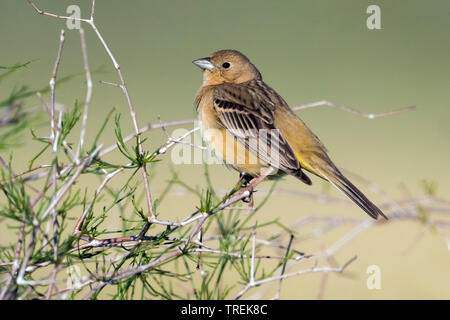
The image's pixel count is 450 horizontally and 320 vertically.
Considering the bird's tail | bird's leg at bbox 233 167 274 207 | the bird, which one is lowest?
the bird's tail

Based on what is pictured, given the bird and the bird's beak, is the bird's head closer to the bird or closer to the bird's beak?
the bird's beak

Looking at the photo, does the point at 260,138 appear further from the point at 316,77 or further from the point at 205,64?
the point at 316,77

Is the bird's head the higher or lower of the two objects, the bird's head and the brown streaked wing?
the higher

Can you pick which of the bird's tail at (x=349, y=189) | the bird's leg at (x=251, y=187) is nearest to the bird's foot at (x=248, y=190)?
the bird's leg at (x=251, y=187)

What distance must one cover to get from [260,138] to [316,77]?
926 cm

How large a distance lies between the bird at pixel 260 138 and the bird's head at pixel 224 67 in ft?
0.60

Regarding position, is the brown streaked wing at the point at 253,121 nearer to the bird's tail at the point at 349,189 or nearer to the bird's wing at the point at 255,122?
the bird's wing at the point at 255,122

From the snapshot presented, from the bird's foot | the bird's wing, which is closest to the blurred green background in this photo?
the bird's wing

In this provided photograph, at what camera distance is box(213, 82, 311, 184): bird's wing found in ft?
14.1

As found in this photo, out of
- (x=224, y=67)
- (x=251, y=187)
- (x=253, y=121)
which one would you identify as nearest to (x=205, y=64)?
(x=224, y=67)

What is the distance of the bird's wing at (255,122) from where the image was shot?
4301 millimetres

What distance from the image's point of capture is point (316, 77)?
1352 centimetres

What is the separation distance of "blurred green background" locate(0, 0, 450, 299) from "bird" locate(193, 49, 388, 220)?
1.61 metres

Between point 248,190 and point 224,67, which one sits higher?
point 224,67
